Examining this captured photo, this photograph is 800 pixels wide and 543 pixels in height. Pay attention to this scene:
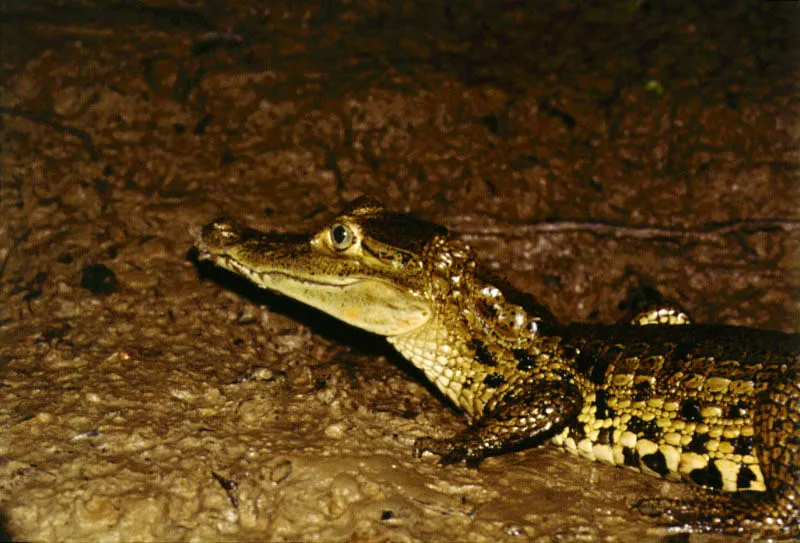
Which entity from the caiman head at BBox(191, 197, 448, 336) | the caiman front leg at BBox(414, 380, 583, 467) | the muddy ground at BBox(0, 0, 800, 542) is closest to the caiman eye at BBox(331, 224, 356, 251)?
the caiman head at BBox(191, 197, 448, 336)

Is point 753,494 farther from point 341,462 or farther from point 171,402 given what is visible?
point 171,402

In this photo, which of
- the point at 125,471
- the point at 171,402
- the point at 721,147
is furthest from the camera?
the point at 721,147

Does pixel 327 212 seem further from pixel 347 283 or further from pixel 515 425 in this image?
→ pixel 515 425

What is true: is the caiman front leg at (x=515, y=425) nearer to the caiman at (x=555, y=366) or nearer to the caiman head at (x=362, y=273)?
the caiman at (x=555, y=366)

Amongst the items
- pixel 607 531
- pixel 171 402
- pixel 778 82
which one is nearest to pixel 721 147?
pixel 778 82

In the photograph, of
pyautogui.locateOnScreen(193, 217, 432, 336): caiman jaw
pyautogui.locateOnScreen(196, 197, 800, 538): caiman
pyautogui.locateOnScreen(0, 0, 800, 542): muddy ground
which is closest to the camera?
pyautogui.locateOnScreen(0, 0, 800, 542): muddy ground

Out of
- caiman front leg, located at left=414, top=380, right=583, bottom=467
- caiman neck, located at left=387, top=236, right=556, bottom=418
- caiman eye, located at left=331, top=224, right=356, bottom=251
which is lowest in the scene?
caiman front leg, located at left=414, top=380, right=583, bottom=467

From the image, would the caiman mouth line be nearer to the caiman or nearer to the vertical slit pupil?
the caiman
